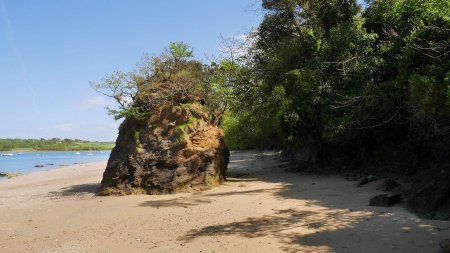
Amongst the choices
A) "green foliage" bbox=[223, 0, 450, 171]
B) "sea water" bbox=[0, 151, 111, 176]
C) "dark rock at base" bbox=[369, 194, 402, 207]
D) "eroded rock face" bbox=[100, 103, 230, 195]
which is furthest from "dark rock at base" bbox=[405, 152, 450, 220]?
"sea water" bbox=[0, 151, 111, 176]

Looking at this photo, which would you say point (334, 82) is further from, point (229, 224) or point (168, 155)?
point (229, 224)

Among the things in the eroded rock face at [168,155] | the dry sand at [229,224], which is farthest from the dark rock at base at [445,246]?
the eroded rock face at [168,155]

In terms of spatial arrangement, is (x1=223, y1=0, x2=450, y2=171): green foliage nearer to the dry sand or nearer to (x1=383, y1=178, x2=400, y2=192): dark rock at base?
(x1=383, y1=178, x2=400, y2=192): dark rock at base

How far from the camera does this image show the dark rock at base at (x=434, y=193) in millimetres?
7777

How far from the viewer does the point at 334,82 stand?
16.0m

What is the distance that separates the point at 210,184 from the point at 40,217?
5.83 m

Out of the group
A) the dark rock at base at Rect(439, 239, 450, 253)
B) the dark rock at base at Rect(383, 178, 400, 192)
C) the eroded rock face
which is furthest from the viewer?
the eroded rock face

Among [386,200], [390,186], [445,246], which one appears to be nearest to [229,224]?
[386,200]

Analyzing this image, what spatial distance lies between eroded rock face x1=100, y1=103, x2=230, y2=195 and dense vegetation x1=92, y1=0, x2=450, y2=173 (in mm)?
676

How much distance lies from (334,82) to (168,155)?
7.42 meters

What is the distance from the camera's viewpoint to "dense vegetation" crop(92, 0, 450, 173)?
1180 centimetres

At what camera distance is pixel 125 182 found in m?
14.7

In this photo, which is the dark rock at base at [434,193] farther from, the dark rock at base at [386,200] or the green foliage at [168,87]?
the green foliage at [168,87]

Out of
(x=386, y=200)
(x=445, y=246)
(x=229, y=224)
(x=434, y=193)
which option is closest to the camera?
(x=445, y=246)
